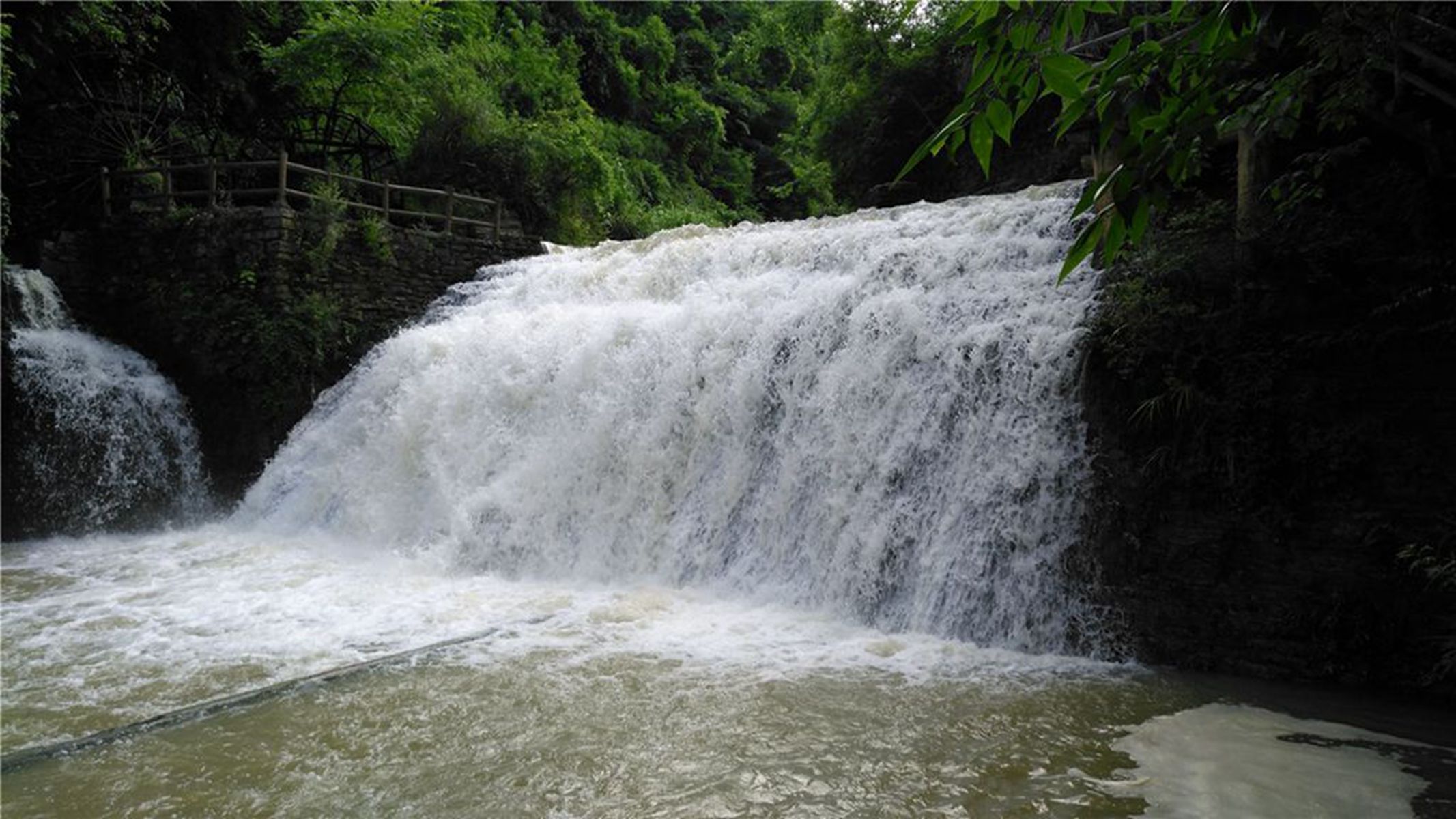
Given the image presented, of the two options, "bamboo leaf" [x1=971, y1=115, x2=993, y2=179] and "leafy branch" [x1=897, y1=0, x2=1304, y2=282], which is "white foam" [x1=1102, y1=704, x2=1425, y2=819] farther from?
"bamboo leaf" [x1=971, y1=115, x2=993, y2=179]

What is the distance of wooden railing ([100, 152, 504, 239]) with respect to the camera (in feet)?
36.2

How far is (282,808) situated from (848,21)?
52.1 feet

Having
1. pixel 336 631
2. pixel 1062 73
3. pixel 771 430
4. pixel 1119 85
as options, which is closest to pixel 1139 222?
pixel 1062 73

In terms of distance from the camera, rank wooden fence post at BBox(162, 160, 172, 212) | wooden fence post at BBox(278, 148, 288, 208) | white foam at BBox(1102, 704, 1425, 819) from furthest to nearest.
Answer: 1. wooden fence post at BBox(162, 160, 172, 212)
2. wooden fence post at BBox(278, 148, 288, 208)
3. white foam at BBox(1102, 704, 1425, 819)

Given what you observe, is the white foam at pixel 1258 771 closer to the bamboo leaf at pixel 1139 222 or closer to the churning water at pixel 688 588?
the churning water at pixel 688 588

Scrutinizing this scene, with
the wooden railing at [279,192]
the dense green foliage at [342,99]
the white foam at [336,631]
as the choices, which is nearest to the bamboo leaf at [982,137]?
the white foam at [336,631]

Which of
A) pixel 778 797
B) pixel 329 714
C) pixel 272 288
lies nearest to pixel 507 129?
pixel 272 288

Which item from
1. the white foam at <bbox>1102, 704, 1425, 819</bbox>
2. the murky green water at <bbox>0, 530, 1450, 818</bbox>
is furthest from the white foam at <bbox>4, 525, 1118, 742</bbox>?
the white foam at <bbox>1102, 704, 1425, 819</bbox>

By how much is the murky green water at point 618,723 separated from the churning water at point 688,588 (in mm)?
22

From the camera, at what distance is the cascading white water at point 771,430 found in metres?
5.68

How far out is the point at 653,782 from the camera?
338 cm

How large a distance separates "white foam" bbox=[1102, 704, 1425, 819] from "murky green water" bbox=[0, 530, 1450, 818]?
0.05 feet

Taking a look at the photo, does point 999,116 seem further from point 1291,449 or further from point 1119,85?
point 1291,449

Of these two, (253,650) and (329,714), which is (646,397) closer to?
(253,650)
